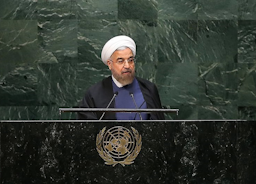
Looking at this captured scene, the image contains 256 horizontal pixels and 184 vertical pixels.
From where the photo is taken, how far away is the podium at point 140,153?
4125 millimetres

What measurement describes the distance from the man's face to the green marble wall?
1.90 meters

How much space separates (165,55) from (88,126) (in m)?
3.96

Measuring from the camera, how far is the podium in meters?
4.12

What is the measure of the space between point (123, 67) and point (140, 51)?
2035 millimetres

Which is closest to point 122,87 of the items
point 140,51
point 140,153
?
point 140,153

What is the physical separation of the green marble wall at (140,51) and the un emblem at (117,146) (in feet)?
12.2

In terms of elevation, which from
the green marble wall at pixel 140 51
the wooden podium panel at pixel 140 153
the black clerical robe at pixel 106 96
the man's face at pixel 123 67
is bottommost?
the wooden podium panel at pixel 140 153

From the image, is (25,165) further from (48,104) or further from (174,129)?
(48,104)

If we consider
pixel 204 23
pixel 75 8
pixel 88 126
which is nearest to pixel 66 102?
pixel 75 8

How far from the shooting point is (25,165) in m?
4.12

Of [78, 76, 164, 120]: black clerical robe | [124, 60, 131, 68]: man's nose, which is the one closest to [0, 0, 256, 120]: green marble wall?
[78, 76, 164, 120]: black clerical robe

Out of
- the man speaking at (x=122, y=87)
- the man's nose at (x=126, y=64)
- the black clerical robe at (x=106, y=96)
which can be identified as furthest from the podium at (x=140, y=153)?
the man's nose at (x=126, y=64)

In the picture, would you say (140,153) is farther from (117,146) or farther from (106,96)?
(106,96)

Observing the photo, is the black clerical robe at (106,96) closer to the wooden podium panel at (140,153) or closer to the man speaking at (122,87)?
the man speaking at (122,87)
